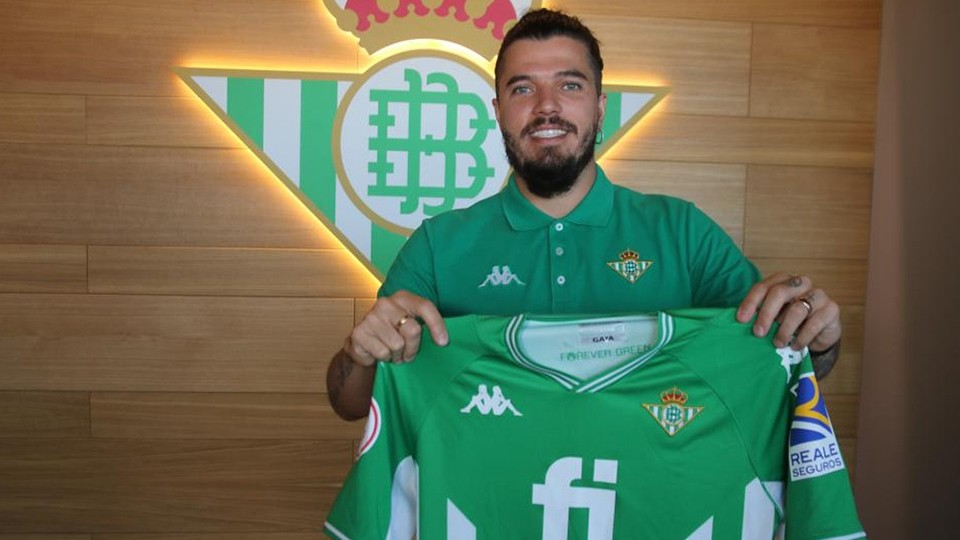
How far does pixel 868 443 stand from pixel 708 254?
129cm

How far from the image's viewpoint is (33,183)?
2182 mm

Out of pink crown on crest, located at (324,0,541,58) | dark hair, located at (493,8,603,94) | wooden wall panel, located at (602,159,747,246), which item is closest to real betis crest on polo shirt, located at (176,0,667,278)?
pink crown on crest, located at (324,0,541,58)

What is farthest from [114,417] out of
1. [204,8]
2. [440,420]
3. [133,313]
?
[440,420]

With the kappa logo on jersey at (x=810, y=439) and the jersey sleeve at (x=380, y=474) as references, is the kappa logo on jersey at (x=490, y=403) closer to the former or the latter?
the jersey sleeve at (x=380, y=474)

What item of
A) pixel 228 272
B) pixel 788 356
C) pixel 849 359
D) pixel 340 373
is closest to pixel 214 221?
pixel 228 272

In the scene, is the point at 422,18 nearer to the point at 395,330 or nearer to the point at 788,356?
the point at 395,330

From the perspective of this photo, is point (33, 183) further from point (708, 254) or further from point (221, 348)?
point (708, 254)

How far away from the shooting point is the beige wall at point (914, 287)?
200 cm

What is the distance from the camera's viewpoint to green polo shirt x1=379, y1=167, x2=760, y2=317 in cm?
139

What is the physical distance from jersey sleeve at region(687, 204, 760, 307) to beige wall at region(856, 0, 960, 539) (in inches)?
35.5

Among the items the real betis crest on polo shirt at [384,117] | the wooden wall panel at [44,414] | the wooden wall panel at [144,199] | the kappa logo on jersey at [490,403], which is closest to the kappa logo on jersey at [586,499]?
the kappa logo on jersey at [490,403]

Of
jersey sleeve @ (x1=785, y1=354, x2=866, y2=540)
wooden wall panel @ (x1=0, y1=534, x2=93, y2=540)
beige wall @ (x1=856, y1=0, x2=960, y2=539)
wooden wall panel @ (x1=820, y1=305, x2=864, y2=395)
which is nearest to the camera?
jersey sleeve @ (x1=785, y1=354, x2=866, y2=540)

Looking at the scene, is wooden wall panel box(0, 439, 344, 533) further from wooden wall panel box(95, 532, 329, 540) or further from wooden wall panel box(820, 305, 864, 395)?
wooden wall panel box(820, 305, 864, 395)

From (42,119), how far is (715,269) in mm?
1724
